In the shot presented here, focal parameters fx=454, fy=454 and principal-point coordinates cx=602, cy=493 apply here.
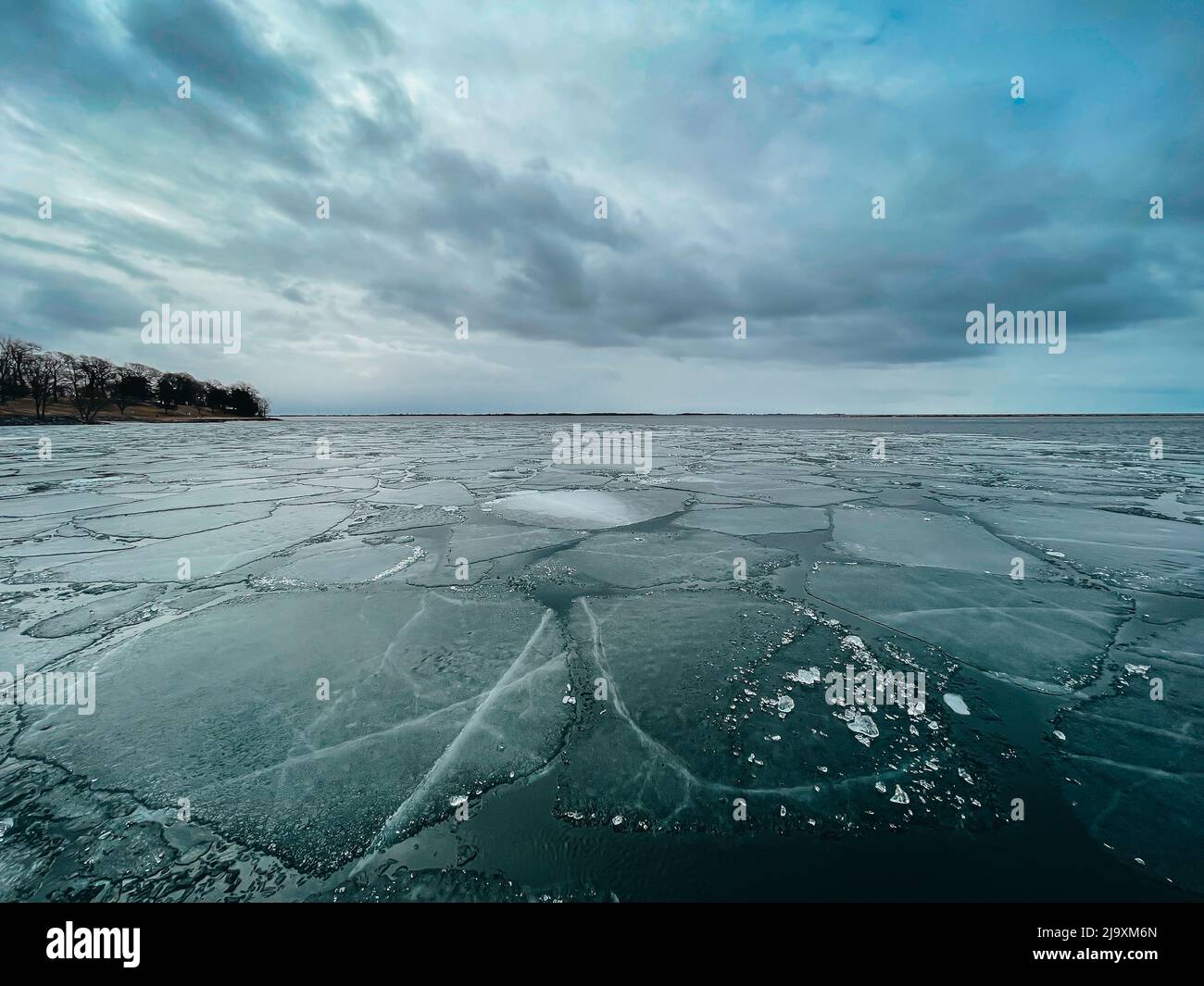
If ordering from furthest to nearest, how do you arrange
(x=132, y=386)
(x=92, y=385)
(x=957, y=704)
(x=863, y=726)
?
(x=132, y=386), (x=92, y=385), (x=957, y=704), (x=863, y=726)

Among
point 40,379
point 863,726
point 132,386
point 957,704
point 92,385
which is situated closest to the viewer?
point 863,726

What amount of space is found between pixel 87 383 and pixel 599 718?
7049cm

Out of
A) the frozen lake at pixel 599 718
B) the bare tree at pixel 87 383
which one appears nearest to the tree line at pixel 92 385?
the bare tree at pixel 87 383

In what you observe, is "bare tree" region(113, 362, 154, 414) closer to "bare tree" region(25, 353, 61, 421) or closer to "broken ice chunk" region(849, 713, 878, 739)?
"bare tree" region(25, 353, 61, 421)

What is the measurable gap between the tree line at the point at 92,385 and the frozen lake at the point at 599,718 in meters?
57.8

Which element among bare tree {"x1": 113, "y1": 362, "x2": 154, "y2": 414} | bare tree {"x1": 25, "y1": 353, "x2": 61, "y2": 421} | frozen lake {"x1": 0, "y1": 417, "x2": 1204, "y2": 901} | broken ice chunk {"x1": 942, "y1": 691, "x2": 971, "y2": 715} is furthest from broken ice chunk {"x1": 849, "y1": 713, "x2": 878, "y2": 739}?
bare tree {"x1": 113, "y1": 362, "x2": 154, "y2": 414}

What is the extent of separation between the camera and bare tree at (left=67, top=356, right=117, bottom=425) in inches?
1783

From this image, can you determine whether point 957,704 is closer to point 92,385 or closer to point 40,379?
point 40,379

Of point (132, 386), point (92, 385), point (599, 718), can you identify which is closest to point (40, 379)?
point (92, 385)

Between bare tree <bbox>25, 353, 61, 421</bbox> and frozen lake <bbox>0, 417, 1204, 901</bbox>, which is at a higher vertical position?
bare tree <bbox>25, 353, 61, 421</bbox>

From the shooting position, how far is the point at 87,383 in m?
46.8

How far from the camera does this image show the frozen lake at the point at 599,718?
54.5 inches
